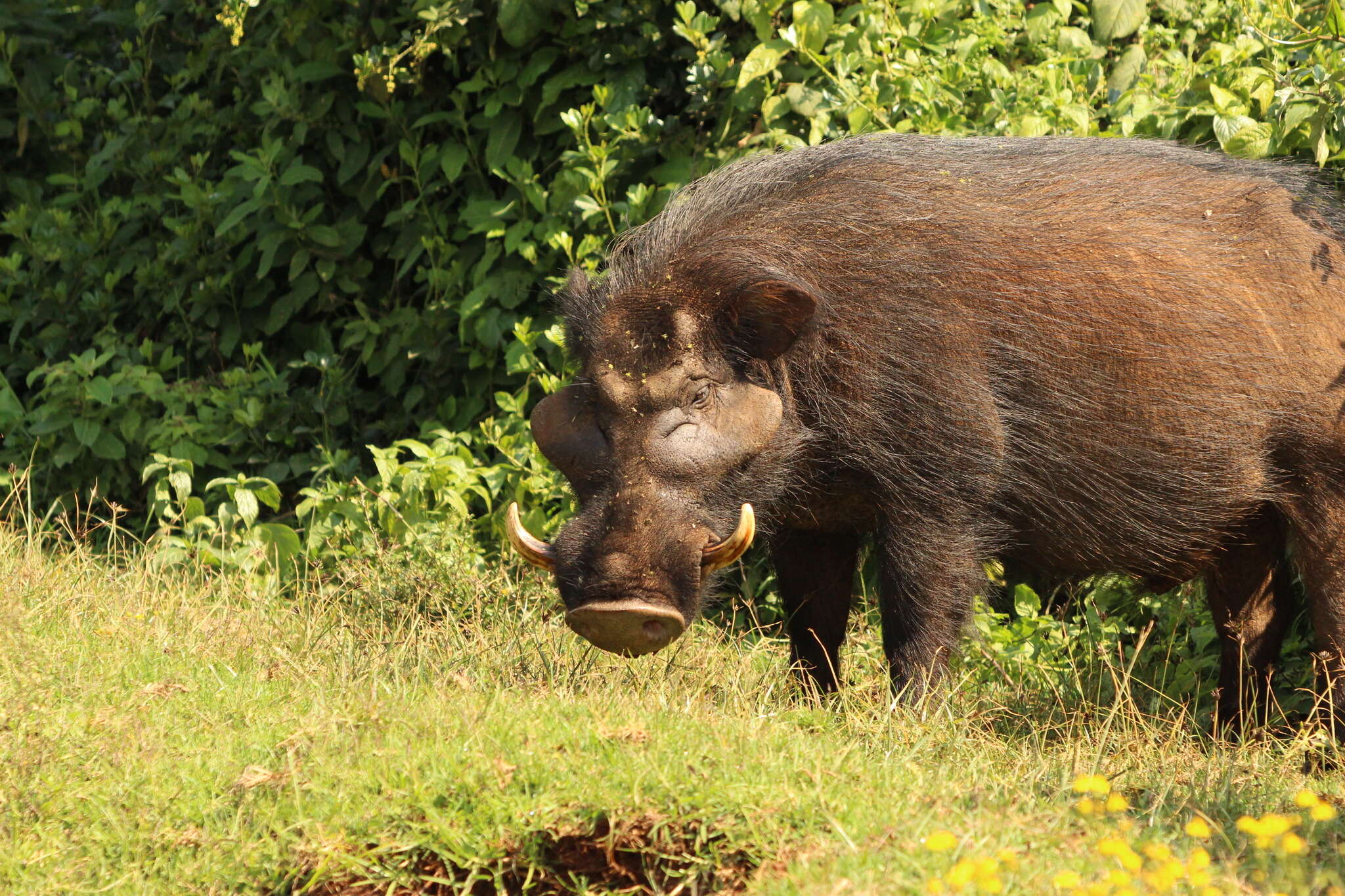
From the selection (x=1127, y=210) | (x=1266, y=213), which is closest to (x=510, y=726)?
(x=1127, y=210)

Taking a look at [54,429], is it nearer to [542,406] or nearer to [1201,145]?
[542,406]

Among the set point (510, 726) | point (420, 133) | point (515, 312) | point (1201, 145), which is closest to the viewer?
point (510, 726)

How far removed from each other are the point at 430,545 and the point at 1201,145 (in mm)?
3272

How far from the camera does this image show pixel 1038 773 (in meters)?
4.07

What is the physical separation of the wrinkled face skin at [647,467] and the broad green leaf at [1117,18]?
277 centimetres

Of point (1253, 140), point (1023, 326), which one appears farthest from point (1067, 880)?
point (1253, 140)

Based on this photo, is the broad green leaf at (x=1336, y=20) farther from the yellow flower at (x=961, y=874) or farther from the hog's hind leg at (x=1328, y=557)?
the yellow flower at (x=961, y=874)

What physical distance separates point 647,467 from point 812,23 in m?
2.41

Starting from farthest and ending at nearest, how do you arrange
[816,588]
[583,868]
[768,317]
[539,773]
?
[816,588] < [768,317] < [539,773] < [583,868]

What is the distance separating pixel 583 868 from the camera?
361cm

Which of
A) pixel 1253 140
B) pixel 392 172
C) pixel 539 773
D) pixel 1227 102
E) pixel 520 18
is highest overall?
pixel 520 18

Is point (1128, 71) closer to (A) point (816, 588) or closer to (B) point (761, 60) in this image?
(B) point (761, 60)

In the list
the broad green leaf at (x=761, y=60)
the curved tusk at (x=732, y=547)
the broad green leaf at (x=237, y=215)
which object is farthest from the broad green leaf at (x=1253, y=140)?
the broad green leaf at (x=237, y=215)

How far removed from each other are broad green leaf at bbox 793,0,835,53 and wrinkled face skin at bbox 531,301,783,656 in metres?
1.92
